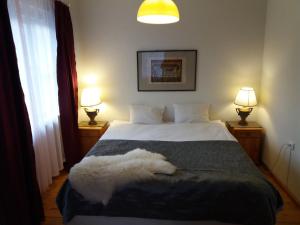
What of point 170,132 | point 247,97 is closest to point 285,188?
point 247,97

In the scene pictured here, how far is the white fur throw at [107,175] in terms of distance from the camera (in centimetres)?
188

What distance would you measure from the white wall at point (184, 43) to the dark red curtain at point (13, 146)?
1.62 metres

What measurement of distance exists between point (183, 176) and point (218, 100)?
1.94 m

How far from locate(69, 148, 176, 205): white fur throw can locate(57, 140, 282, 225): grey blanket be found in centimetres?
5

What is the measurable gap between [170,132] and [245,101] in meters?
1.14

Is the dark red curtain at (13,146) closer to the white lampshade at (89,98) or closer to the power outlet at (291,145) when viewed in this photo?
the white lampshade at (89,98)

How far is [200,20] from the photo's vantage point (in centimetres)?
330

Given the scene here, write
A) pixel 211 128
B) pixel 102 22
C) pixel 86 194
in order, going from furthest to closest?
pixel 102 22 < pixel 211 128 < pixel 86 194

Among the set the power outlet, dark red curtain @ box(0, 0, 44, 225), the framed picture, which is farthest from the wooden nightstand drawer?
dark red curtain @ box(0, 0, 44, 225)

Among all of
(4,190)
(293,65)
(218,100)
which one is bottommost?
(4,190)

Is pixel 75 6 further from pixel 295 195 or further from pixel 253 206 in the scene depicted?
pixel 295 195

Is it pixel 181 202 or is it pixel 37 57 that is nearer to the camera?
pixel 181 202

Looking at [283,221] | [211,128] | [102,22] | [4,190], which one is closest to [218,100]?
[211,128]

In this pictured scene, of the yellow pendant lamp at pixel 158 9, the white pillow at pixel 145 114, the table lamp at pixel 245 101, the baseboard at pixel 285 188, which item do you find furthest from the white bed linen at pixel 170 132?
the yellow pendant lamp at pixel 158 9
